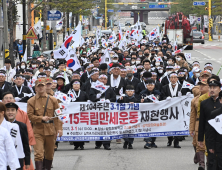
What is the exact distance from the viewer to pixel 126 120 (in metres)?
12.5

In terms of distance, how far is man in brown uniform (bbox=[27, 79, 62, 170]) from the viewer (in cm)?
903

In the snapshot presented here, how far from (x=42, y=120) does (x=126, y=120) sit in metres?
3.75

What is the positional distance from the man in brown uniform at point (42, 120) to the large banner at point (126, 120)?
10.2 feet

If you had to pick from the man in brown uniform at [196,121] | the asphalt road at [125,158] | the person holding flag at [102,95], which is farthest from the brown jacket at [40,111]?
the person holding flag at [102,95]

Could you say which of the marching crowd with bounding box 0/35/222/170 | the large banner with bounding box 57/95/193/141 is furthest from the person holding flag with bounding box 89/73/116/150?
the large banner with bounding box 57/95/193/141

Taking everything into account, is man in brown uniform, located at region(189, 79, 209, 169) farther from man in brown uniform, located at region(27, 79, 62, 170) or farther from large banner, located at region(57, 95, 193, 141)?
large banner, located at region(57, 95, 193, 141)

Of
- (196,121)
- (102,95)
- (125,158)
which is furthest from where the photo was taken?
(102,95)

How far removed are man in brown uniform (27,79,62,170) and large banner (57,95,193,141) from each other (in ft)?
10.2

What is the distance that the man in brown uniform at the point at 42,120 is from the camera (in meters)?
9.03

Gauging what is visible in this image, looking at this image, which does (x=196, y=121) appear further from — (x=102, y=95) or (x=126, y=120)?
(x=102, y=95)

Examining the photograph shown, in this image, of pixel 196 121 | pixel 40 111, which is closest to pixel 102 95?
pixel 196 121

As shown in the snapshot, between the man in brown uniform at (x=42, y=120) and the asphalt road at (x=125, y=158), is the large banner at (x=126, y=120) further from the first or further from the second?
the man in brown uniform at (x=42, y=120)

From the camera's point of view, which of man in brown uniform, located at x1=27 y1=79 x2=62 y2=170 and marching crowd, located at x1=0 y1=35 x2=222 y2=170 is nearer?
marching crowd, located at x1=0 y1=35 x2=222 y2=170

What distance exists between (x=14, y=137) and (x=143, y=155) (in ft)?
16.5
